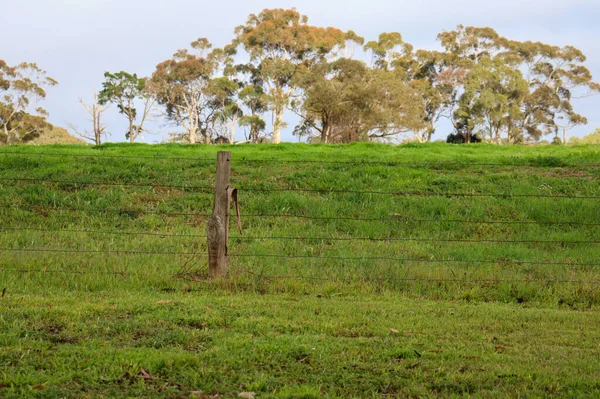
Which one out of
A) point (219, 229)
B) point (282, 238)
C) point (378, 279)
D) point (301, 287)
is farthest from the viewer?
point (282, 238)

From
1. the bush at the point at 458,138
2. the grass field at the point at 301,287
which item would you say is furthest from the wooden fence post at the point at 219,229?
the bush at the point at 458,138

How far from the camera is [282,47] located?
45.4 m

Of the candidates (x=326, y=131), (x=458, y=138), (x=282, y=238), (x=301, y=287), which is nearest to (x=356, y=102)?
(x=326, y=131)

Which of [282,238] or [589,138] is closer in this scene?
[282,238]

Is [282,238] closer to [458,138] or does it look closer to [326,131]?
[326,131]

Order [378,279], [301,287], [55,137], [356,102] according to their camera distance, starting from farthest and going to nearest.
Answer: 1. [55,137]
2. [356,102]
3. [378,279]
4. [301,287]

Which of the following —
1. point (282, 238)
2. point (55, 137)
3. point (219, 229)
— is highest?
point (55, 137)

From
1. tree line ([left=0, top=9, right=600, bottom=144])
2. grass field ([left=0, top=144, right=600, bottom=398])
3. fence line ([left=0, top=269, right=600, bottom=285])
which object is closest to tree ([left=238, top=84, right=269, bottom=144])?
tree line ([left=0, top=9, right=600, bottom=144])

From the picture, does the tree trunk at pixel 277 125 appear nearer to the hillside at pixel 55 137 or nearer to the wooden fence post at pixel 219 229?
the hillside at pixel 55 137

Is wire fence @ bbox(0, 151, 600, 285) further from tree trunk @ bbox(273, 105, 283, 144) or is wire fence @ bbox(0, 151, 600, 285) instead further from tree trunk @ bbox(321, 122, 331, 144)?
tree trunk @ bbox(273, 105, 283, 144)

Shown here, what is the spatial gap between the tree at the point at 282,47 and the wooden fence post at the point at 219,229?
122 ft

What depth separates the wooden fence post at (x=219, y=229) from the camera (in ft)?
23.6

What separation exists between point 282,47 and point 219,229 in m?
39.8

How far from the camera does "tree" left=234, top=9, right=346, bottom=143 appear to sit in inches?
1741
